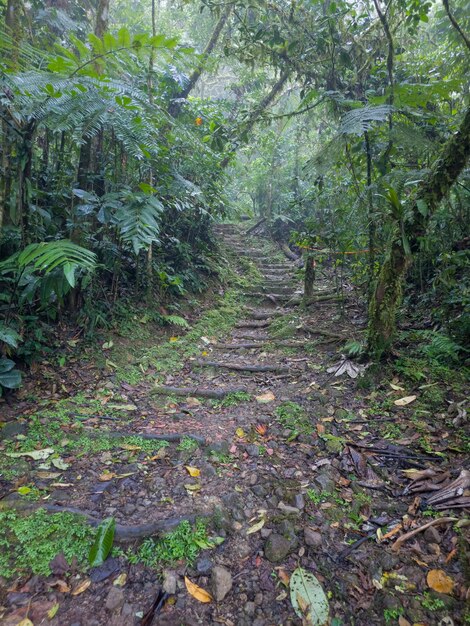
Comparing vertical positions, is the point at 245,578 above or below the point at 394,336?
below

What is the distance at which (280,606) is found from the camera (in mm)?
1757

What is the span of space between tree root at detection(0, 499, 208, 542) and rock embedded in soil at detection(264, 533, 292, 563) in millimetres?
425

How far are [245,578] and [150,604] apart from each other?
48 centimetres

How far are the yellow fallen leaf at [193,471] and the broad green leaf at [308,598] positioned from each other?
909 mm

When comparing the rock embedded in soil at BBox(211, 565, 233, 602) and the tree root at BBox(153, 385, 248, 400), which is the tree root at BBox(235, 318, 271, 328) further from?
the rock embedded in soil at BBox(211, 565, 233, 602)

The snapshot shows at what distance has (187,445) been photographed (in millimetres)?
2842

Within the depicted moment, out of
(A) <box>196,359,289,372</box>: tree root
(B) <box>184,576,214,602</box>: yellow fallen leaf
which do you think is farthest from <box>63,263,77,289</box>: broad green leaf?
(A) <box>196,359,289,372</box>: tree root

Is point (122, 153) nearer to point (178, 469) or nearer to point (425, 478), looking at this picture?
point (178, 469)

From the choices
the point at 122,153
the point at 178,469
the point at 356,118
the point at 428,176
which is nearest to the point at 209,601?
the point at 178,469

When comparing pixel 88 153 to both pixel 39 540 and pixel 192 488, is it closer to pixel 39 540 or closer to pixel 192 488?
pixel 192 488

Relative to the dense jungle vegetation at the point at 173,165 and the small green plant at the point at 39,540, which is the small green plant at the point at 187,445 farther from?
the dense jungle vegetation at the point at 173,165

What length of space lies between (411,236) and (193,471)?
9.19 ft

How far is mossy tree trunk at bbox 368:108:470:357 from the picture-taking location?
3.24 meters

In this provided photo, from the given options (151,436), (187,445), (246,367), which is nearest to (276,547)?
(187,445)
